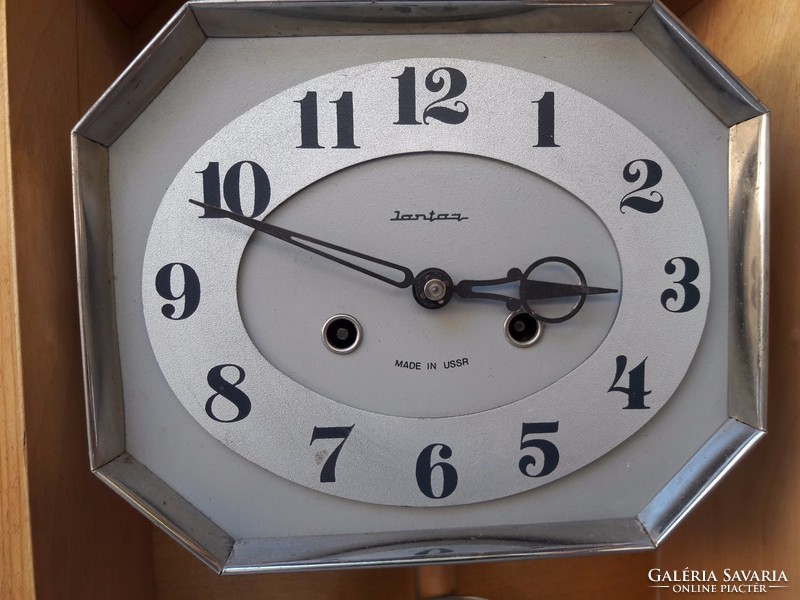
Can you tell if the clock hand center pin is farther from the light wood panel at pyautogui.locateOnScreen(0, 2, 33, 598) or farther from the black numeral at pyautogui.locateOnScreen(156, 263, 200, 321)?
the light wood panel at pyautogui.locateOnScreen(0, 2, 33, 598)

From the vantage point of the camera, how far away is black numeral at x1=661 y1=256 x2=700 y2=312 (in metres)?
0.72

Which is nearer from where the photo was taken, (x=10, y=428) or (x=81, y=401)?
(x=10, y=428)

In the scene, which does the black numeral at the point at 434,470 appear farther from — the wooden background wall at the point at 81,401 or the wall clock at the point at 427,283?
the wooden background wall at the point at 81,401

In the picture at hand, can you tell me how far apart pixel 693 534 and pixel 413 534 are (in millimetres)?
414

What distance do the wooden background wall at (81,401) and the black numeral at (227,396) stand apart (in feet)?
0.53

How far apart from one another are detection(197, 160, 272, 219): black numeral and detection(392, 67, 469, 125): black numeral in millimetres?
150

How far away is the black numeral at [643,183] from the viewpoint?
2.34ft

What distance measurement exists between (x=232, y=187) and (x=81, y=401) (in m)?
0.30

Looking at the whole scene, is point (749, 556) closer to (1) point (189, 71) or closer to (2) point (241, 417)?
(2) point (241, 417)

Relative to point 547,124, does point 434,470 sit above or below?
below

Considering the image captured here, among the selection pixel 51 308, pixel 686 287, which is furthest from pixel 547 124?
pixel 51 308

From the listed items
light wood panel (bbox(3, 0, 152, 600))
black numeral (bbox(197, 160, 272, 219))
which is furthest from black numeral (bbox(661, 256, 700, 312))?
light wood panel (bbox(3, 0, 152, 600))

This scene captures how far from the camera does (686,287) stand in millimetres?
726

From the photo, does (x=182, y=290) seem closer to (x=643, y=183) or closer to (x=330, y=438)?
(x=330, y=438)
